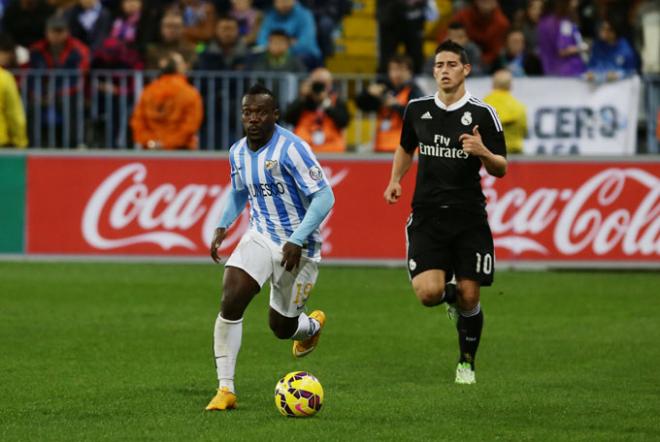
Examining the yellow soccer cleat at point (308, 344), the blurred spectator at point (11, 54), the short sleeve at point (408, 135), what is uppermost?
the short sleeve at point (408, 135)

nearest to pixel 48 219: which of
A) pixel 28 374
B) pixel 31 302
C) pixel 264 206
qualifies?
pixel 31 302

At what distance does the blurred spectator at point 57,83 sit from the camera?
768 inches

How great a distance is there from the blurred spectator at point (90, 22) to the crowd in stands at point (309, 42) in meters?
0.01

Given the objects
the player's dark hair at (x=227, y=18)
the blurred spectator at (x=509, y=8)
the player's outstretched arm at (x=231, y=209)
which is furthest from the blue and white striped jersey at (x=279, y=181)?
the blurred spectator at (x=509, y=8)

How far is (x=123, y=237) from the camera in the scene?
59.2 ft

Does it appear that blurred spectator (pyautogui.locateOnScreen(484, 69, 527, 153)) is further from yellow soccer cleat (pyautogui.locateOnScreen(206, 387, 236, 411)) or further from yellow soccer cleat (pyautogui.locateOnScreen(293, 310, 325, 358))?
Answer: yellow soccer cleat (pyautogui.locateOnScreen(206, 387, 236, 411))

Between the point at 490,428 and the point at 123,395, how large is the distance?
8.34ft

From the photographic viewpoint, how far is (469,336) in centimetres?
1025

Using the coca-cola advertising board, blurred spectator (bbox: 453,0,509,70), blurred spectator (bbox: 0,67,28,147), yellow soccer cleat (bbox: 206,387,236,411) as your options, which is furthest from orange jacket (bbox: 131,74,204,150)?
yellow soccer cleat (bbox: 206,387,236,411)

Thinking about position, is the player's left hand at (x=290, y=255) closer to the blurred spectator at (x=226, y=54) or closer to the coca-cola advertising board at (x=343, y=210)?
the coca-cola advertising board at (x=343, y=210)

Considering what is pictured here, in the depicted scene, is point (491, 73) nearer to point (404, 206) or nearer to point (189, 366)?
point (404, 206)

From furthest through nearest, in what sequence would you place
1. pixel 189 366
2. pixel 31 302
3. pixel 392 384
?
pixel 31 302 < pixel 189 366 < pixel 392 384

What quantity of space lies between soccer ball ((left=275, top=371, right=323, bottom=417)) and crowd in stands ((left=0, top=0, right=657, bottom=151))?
9.77 meters

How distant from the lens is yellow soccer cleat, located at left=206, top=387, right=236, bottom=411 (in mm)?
8953
